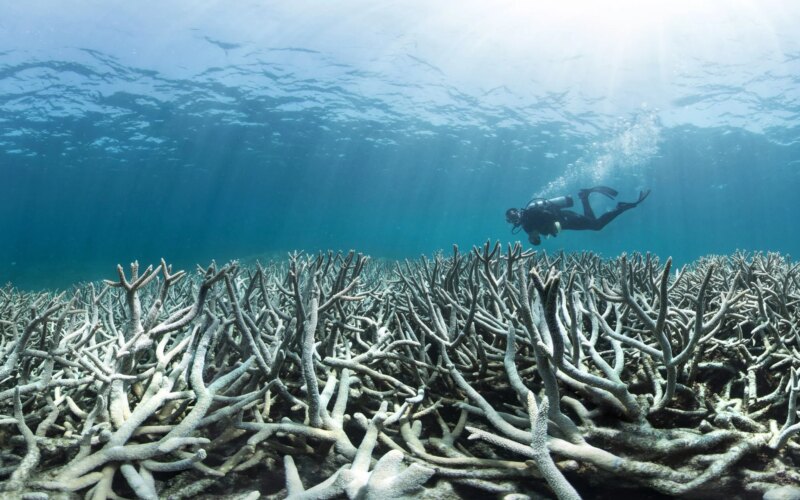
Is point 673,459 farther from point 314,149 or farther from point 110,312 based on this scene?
point 314,149

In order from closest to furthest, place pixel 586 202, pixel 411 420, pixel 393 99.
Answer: pixel 411 420 < pixel 586 202 < pixel 393 99

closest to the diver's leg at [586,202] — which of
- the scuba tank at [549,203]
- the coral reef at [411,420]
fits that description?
the scuba tank at [549,203]

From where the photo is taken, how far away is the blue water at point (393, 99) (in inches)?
816

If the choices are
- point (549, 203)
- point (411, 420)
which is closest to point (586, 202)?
point (549, 203)

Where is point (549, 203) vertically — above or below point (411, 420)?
above

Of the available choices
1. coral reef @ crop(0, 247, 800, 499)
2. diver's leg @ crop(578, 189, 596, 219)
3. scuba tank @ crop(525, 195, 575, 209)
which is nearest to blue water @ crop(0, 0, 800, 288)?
scuba tank @ crop(525, 195, 575, 209)

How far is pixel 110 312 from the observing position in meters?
3.41

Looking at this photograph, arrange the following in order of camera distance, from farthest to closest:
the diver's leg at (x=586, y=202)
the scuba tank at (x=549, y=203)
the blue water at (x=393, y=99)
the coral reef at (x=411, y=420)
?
the blue water at (x=393, y=99) → the diver's leg at (x=586, y=202) → the scuba tank at (x=549, y=203) → the coral reef at (x=411, y=420)

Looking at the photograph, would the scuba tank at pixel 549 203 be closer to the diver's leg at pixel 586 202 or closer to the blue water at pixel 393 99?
the diver's leg at pixel 586 202

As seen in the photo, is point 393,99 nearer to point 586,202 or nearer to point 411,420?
point 586,202

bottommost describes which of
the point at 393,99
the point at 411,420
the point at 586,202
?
the point at 411,420

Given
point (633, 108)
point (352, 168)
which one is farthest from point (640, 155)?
point (352, 168)

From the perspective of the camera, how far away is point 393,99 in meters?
30.0

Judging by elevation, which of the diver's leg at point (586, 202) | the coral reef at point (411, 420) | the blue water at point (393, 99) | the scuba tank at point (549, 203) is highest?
the blue water at point (393, 99)
